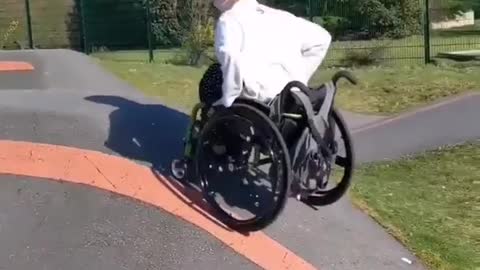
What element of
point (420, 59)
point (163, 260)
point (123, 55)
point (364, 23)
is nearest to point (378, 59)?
point (420, 59)

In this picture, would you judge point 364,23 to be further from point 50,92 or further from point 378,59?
point 50,92

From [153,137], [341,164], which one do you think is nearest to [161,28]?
[153,137]

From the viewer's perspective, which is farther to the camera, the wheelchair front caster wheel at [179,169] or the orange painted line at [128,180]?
the wheelchair front caster wheel at [179,169]

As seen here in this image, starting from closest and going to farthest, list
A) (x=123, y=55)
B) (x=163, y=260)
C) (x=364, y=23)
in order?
(x=163, y=260) → (x=123, y=55) → (x=364, y=23)

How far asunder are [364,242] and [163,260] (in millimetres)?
1528

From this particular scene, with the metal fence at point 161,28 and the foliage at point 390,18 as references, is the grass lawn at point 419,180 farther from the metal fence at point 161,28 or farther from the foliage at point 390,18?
the foliage at point 390,18

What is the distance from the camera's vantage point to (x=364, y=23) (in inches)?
872

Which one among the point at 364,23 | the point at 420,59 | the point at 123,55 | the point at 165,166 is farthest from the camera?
the point at 364,23

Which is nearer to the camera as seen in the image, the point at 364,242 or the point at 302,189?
the point at 302,189

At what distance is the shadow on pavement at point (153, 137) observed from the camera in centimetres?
507

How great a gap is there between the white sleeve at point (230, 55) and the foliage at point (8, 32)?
743 inches

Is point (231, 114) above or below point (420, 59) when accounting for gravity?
above

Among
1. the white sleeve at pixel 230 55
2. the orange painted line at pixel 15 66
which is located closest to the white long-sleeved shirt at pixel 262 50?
the white sleeve at pixel 230 55

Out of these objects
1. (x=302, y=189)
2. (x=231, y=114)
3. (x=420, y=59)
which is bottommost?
(x=420, y=59)
